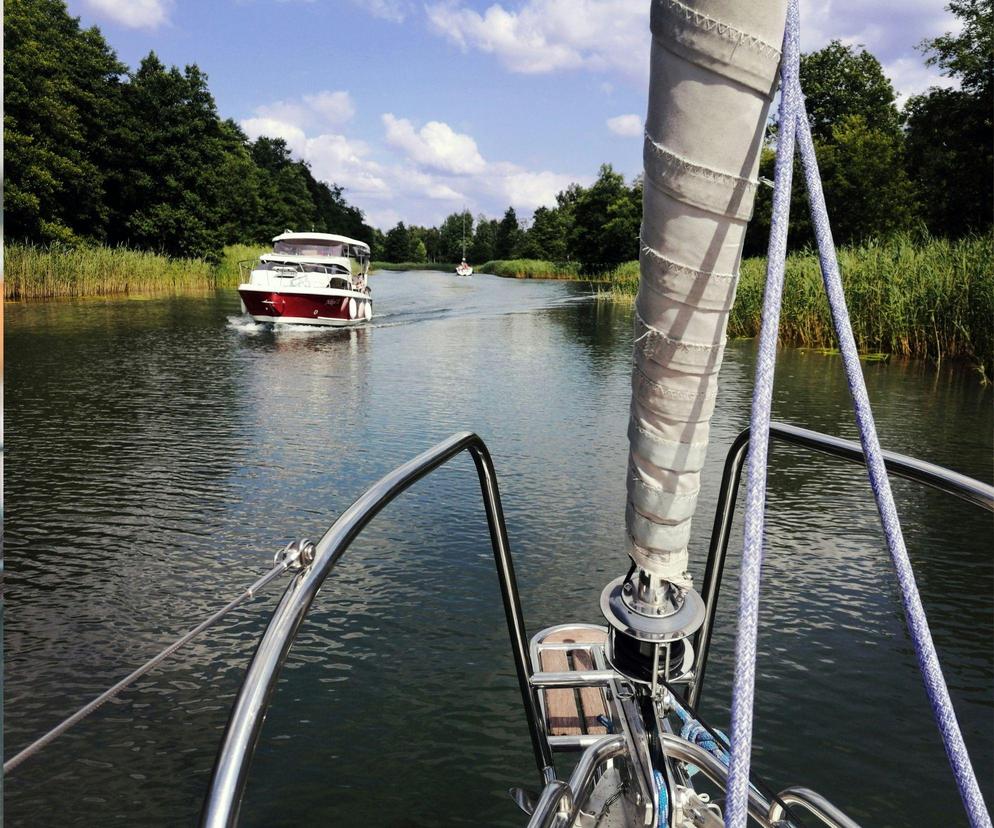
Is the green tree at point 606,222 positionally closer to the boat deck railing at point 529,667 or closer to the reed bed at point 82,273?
the reed bed at point 82,273

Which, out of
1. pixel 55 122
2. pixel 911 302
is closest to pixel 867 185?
pixel 911 302

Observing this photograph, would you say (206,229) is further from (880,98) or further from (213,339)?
(880,98)

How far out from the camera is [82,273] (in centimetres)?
2656

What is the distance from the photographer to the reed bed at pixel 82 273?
79.2 feet

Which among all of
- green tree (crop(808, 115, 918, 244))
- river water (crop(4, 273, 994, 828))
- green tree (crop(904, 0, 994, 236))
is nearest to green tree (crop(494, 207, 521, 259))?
green tree (crop(808, 115, 918, 244))

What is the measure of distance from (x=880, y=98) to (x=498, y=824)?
197 ft

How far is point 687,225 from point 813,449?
4.03 feet

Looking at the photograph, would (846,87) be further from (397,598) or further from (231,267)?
(397,598)

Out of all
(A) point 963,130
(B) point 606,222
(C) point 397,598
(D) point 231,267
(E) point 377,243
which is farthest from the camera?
(E) point 377,243

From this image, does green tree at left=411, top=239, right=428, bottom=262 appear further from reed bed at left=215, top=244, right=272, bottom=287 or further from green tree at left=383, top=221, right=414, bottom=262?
reed bed at left=215, top=244, right=272, bottom=287

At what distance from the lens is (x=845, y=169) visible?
42500 millimetres

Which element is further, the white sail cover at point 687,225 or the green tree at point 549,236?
the green tree at point 549,236

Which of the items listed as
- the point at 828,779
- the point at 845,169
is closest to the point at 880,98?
the point at 845,169

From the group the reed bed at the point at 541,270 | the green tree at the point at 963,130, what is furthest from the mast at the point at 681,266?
the reed bed at the point at 541,270
